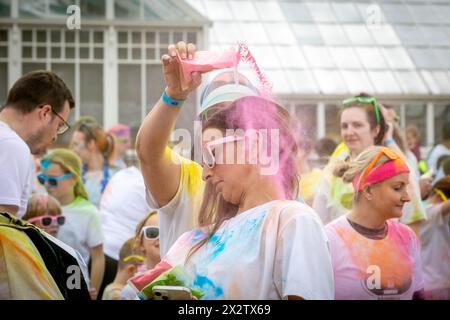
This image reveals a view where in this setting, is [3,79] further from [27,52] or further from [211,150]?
[211,150]

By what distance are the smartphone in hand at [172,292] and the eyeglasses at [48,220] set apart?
6.57 feet

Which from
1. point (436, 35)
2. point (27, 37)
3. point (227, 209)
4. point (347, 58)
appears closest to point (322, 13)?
point (347, 58)

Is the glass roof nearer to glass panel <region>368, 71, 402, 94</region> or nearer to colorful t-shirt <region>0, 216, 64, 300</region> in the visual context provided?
glass panel <region>368, 71, 402, 94</region>

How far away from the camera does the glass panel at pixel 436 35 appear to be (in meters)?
4.18

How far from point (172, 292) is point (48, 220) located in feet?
6.97

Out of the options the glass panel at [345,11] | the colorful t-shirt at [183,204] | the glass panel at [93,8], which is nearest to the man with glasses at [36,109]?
the colorful t-shirt at [183,204]

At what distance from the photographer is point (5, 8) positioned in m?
4.64

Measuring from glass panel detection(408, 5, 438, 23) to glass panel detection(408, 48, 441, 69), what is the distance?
53 cm

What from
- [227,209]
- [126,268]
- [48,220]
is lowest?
[126,268]

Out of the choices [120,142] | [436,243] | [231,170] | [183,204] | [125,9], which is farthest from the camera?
[125,9]

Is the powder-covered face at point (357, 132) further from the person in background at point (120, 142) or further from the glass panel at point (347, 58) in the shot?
the person in background at point (120, 142)

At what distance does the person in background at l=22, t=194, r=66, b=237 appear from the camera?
416 cm

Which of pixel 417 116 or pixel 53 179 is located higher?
pixel 417 116
